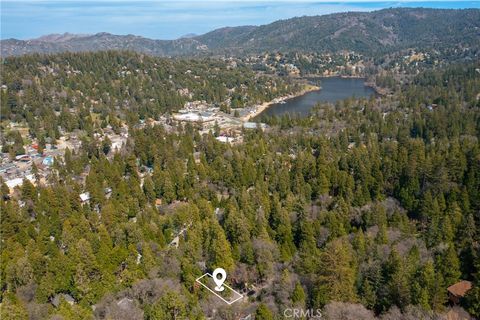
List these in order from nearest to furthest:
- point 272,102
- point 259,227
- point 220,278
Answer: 1. point 220,278
2. point 259,227
3. point 272,102

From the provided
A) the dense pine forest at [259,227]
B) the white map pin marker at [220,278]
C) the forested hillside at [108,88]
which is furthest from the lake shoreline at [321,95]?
the white map pin marker at [220,278]

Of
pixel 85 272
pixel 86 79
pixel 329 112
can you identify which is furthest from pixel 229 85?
pixel 85 272

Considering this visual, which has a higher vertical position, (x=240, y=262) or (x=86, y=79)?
(x=86, y=79)

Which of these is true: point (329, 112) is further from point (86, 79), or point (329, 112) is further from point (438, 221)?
point (86, 79)

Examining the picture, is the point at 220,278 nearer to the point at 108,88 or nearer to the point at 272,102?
the point at 108,88

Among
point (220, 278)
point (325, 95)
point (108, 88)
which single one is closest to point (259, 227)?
point (220, 278)

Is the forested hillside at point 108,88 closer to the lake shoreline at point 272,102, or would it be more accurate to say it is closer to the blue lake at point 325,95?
the lake shoreline at point 272,102

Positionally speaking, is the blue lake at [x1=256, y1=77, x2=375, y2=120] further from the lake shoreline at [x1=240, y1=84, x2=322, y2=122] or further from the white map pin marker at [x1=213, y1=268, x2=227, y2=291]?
the white map pin marker at [x1=213, y1=268, x2=227, y2=291]
